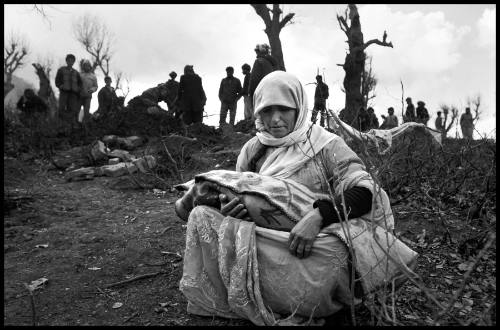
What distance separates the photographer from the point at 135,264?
10.4ft

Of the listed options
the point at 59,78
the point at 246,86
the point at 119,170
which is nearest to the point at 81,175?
the point at 119,170

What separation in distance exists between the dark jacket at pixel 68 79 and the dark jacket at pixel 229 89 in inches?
135

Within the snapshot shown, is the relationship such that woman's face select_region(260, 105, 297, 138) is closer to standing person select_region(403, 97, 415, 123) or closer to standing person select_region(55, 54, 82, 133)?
standing person select_region(403, 97, 415, 123)

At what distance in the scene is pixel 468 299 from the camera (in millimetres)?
2445

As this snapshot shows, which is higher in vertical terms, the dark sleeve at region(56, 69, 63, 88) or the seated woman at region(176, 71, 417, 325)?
the dark sleeve at region(56, 69, 63, 88)

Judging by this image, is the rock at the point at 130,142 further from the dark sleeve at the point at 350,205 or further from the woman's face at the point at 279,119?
the dark sleeve at the point at 350,205

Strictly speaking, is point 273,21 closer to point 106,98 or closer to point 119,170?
point 106,98

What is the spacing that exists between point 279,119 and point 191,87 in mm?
7797

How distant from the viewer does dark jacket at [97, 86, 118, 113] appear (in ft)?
39.2

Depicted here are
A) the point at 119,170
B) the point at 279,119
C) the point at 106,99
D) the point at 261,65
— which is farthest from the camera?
the point at 106,99

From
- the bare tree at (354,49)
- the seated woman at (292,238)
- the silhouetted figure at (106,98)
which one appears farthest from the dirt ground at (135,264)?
the bare tree at (354,49)

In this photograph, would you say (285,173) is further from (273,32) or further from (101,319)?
(273,32)

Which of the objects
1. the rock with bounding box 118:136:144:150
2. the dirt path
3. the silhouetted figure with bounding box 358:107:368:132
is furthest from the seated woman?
the rock with bounding box 118:136:144:150

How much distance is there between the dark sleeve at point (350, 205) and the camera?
1.92 m
